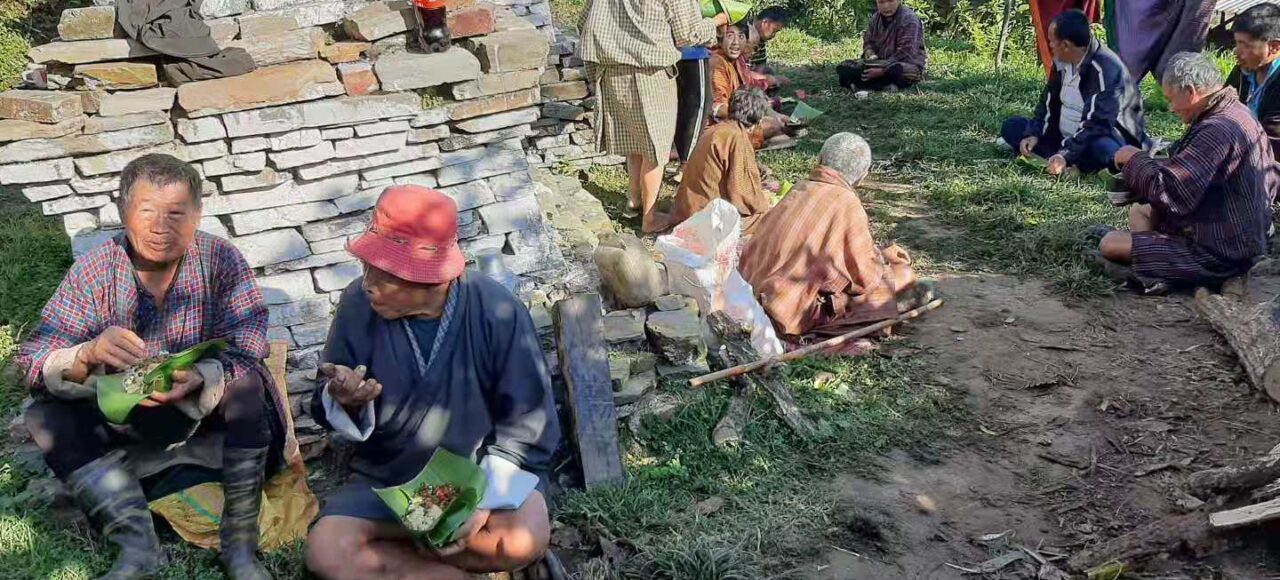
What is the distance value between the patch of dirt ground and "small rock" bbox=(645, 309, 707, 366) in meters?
0.93

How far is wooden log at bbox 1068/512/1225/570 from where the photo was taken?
3.15 meters

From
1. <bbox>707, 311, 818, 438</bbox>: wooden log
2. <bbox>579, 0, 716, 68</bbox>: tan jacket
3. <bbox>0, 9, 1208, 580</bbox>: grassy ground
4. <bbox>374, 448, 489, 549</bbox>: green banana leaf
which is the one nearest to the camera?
<bbox>374, 448, 489, 549</bbox>: green banana leaf

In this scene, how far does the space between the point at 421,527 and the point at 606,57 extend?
13.2ft

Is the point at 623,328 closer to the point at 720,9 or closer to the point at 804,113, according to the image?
the point at 720,9

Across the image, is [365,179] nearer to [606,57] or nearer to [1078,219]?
[606,57]

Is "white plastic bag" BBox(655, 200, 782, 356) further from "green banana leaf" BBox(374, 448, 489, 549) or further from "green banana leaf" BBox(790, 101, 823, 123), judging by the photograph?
"green banana leaf" BBox(790, 101, 823, 123)

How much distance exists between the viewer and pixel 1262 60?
6109 mm

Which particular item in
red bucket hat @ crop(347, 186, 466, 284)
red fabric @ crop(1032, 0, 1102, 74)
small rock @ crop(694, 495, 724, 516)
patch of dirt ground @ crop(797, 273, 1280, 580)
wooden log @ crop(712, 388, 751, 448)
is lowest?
patch of dirt ground @ crop(797, 273, 1280, 580)

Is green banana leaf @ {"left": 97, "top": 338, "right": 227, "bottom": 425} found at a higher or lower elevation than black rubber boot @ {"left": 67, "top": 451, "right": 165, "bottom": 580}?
higher

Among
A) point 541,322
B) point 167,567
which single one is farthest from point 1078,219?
point 167,567

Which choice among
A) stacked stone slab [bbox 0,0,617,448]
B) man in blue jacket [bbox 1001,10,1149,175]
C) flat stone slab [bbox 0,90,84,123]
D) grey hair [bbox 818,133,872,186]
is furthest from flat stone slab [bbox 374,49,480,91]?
man in blue jacket [bbox 1001,10,1149,175]

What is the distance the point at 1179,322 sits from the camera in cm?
513

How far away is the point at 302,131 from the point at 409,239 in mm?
1980

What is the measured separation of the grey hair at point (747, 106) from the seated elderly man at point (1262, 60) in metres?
2.85
